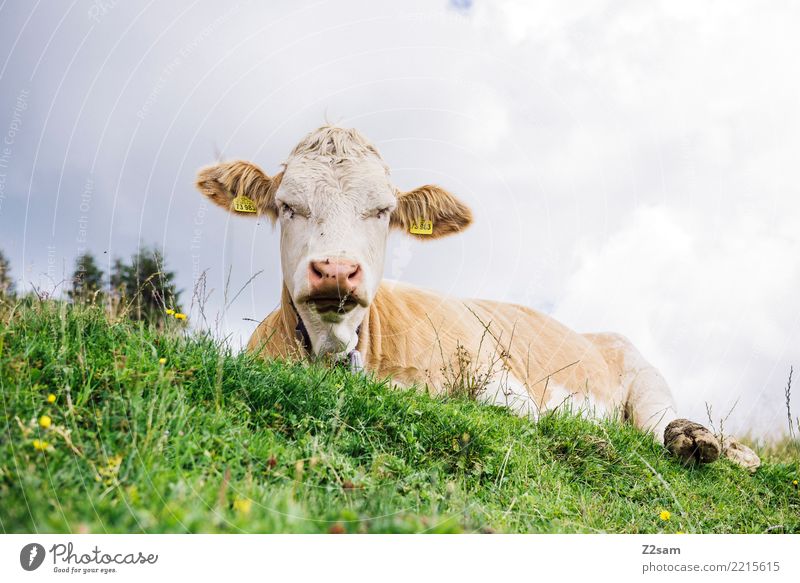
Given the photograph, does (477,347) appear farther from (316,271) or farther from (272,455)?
(272,455)

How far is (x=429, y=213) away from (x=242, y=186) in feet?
5.54

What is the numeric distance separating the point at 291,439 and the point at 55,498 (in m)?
1.27

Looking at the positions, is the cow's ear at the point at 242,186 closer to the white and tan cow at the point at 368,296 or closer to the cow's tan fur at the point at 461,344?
the white and tan cow at the point at 368,296

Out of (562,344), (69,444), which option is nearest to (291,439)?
(69,444)

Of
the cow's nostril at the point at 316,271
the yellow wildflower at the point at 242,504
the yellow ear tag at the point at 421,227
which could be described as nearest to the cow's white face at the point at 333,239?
the cow's nostril at the point at 316,271

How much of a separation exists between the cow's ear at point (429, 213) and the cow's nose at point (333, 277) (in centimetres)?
161

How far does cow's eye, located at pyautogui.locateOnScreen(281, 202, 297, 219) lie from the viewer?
514cm

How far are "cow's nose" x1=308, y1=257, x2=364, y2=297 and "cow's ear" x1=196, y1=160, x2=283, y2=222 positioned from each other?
1.56 meters

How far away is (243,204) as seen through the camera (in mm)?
5699

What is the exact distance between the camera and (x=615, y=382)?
7680 millimetres

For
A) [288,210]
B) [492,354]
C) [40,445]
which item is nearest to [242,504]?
[40,445]

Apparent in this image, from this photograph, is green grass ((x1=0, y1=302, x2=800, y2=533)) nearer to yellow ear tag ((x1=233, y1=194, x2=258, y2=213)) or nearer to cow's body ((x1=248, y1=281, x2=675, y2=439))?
cow's body ((x1=248, y1=281, x2=675, y2=439))

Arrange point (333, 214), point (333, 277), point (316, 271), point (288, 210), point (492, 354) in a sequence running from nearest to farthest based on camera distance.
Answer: point (333, 277)
point (316, 271)
point (333, 214)
point (288, 210)
point (492, 354)
